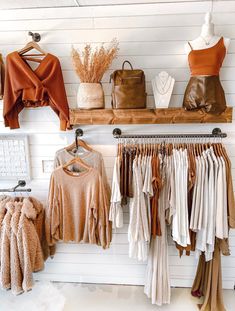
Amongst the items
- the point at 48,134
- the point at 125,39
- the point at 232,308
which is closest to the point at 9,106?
the point at 48,134

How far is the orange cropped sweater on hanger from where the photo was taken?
5.70ft

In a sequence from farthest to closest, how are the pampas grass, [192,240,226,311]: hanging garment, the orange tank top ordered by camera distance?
[192,240,226,311]: hanging garment → the pampas grass → the orange tank top

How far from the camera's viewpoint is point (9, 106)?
1789mm

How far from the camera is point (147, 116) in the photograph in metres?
1.70

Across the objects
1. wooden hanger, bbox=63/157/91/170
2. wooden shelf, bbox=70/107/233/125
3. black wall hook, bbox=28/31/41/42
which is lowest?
wooden hanger, bbox=63/157/91/170

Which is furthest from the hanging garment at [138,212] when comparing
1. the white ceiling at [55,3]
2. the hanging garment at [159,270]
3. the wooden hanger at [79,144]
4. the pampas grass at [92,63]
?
the white ceiling at [55,3]

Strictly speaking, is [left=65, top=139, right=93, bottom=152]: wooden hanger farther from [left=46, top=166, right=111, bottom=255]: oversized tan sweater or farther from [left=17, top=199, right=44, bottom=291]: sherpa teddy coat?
[left=17, top=199, right=44, bottom=291]: sherpa teddy coat

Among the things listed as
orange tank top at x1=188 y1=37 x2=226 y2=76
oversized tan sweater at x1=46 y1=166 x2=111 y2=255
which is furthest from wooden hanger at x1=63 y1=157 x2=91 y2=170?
orange tank top at x1=188 y1=37 x2=226 y2=76

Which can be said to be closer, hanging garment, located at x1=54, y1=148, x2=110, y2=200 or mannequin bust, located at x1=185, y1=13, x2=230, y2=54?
mannequin bust, located at x1=185, y1=13, x2=230, y2=54

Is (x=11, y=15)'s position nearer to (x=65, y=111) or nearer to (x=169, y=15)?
(x=65, y=111)

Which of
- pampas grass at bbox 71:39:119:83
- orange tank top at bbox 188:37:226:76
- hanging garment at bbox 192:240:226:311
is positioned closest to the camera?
orange tank top at bbox 188:37:226:76

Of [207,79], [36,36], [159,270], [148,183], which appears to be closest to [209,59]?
[207,79]

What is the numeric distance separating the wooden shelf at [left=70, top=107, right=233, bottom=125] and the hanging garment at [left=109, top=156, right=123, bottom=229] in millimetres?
291

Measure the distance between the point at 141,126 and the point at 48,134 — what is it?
0.77 m
